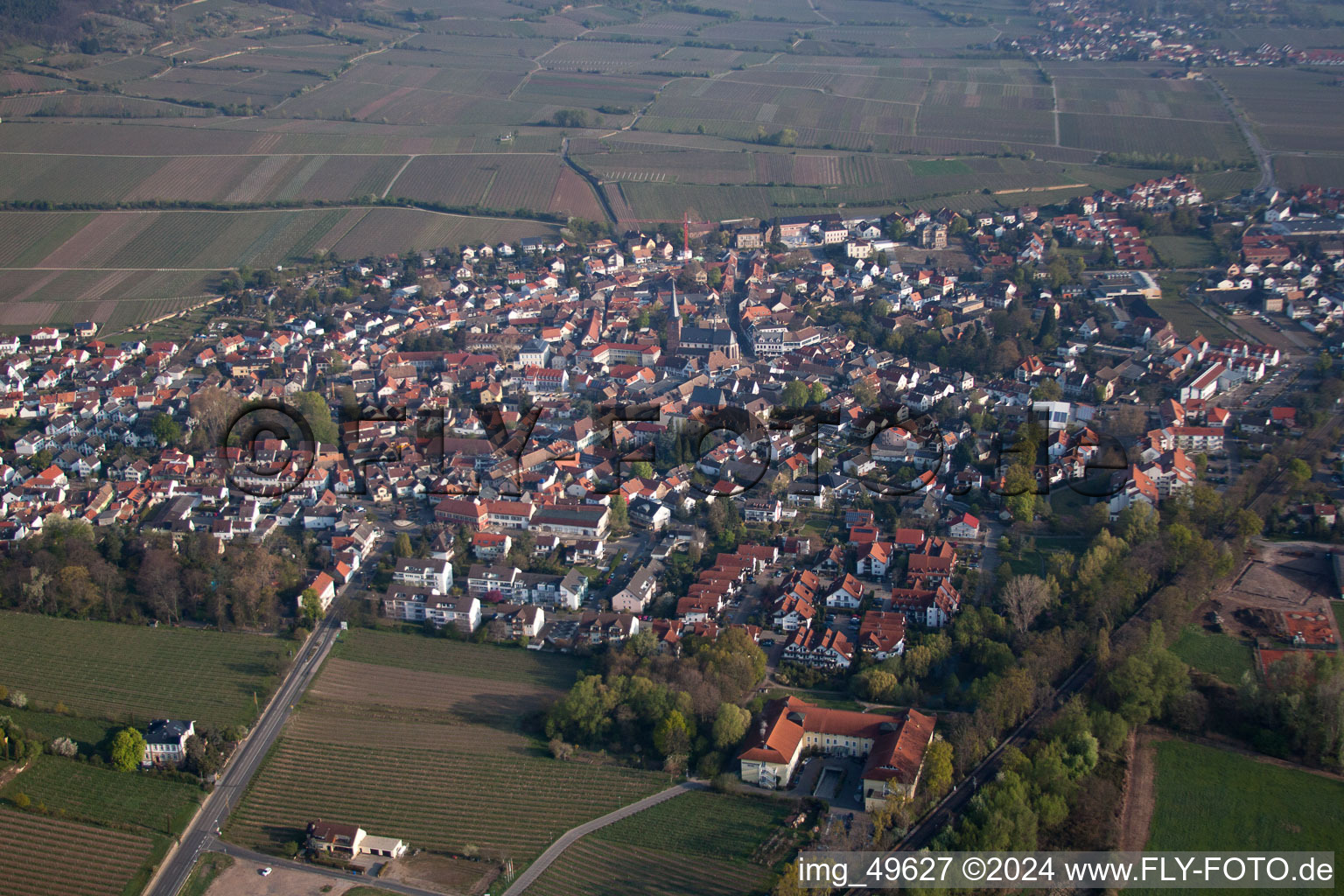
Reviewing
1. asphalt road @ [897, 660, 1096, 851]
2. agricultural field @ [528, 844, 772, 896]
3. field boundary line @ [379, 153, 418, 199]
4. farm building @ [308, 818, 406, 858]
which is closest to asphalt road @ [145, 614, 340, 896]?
farm building @ [308, 818, 406, 858]

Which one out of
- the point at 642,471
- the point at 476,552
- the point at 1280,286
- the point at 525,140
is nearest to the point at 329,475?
the point at 476,552

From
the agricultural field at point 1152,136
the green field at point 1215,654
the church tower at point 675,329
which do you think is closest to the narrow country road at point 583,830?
the green field at point 1215,654

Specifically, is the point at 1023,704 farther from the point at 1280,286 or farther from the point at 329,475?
the point at 1280,286

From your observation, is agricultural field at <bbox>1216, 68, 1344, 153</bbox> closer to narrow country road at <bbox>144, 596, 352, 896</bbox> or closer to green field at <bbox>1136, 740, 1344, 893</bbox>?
green field at <bbox>1136, 740, 1344, 893</bbox>

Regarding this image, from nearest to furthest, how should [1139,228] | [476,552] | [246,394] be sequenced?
[476,552]
[246,394]
[1139,228]

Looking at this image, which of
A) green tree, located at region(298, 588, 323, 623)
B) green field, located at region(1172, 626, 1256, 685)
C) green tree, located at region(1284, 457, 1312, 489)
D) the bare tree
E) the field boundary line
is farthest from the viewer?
the field boundary line

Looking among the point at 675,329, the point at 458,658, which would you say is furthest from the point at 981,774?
the point at 675,329
